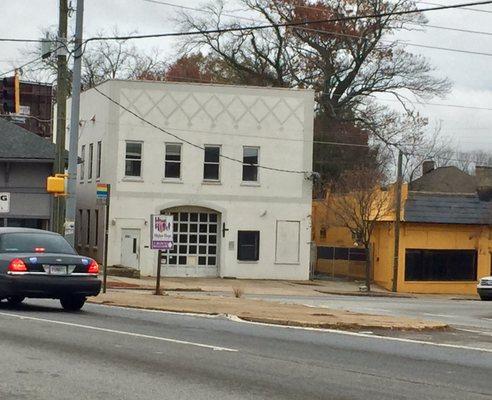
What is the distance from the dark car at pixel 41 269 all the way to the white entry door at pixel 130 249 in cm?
2406

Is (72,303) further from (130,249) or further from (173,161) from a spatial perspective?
(173,161)

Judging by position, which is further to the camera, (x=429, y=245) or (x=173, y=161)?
(x=429, y=245)

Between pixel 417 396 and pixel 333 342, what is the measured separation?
16.2 feet

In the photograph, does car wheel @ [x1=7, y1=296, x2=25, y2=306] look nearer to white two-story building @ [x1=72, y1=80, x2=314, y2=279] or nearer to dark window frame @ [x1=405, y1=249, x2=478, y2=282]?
white two-story building @ [x1=72, y1=80, x2=314, y2=279]

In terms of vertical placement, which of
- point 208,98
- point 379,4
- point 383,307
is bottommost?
point 383,307

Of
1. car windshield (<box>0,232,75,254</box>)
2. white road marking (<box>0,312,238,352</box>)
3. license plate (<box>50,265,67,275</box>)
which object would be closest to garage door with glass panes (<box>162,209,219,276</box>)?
car windshield (<box>0,232,75,254</box>)

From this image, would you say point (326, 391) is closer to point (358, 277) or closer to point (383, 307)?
point (383, 307)

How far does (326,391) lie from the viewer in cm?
993

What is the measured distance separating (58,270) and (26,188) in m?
23.4

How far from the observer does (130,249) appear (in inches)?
1689

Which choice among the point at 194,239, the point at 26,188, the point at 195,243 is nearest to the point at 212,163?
the point at 194,239

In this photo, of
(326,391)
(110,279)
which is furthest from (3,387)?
(110,279)

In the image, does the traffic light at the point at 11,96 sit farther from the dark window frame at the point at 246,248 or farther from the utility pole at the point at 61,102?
the dark window frame at the point at 246,248

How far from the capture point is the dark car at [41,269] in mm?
17583
